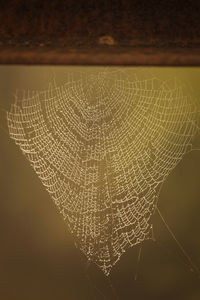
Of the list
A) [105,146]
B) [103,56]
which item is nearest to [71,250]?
[105,146]

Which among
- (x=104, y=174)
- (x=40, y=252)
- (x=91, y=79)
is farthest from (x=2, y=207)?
(x=91, y=79)

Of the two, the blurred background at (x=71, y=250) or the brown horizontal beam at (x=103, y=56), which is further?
the blurred background at (x=71, y=250)

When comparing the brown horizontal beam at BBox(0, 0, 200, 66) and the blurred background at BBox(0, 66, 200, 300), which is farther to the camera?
the blurred background at BBox(0, 66, 200, 300)

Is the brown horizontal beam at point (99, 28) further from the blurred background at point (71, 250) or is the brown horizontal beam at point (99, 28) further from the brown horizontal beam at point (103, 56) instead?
the blurred background at point (71, 250)

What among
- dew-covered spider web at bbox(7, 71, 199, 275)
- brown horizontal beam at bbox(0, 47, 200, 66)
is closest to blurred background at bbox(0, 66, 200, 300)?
dew-covered spider web at bbox(7, 71, 199, 275)

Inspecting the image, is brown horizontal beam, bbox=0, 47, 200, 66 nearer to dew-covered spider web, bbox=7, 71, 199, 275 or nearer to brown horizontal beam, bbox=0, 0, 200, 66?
brown horizontal beam, bbox=0, 0, 200, 66

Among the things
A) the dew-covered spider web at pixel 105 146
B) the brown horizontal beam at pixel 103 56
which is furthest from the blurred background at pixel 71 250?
the brown horizontal beam at pixel 103 56

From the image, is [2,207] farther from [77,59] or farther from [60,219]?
[77,59]
